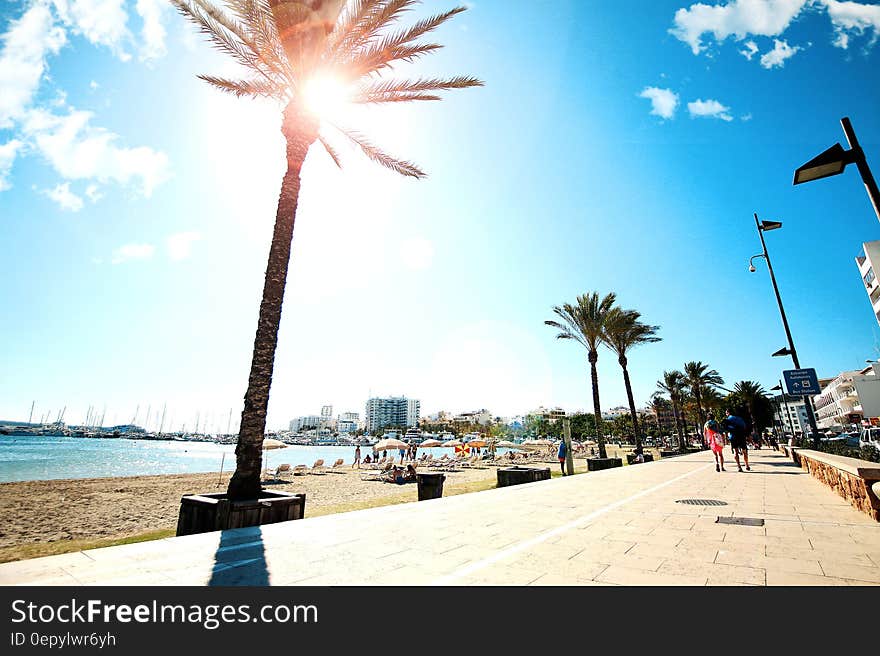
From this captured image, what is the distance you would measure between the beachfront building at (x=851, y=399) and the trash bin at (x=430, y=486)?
162 ft

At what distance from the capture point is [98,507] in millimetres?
13805

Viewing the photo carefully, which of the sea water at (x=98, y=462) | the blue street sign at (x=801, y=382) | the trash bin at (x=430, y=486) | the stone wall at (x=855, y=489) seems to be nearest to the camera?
the stone wall at (x=855, y=489)

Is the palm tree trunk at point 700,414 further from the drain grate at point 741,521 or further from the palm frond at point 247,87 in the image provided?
the palm frond at point 247,87

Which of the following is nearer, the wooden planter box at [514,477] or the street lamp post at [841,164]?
the street lamp post at [841,164]

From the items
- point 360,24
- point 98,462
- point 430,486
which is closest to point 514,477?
point 430,486

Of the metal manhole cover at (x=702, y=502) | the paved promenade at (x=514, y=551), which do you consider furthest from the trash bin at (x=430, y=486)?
the metal manhole cover at (x=702, y=502)

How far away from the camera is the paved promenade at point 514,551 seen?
341 cm

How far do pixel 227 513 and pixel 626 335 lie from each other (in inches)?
1074

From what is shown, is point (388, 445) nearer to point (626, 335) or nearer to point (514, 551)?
point (626, 335)

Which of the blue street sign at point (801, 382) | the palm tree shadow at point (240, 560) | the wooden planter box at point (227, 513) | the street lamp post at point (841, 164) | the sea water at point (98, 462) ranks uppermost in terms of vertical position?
the street lamp post at point (841, 164)
